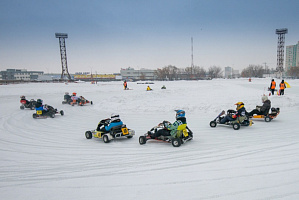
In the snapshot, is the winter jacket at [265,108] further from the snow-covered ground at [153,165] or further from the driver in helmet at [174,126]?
the driver in helmet at [174,126]

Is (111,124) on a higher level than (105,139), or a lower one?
higher

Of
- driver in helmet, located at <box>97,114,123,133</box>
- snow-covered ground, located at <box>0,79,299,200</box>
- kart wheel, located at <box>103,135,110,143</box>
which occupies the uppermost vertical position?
driver in helmet, located at <box>97,114,123,133</box>

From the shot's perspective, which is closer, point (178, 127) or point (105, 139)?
point (178, 127)

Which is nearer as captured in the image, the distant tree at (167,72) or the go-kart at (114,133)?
the go-kart at (114,133)

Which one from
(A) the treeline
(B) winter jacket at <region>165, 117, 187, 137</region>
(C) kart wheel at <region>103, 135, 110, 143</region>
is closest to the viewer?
(B) winter jacket at <region>165, 117, 187, 137</region>

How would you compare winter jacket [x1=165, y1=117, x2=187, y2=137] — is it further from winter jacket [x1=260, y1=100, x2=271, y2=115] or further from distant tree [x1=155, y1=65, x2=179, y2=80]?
distant tree [x1=155, y1=65, x2=179, y2=80]

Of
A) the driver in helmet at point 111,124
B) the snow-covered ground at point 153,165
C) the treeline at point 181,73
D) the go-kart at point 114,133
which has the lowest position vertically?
the snow-covered ground at point 153,165

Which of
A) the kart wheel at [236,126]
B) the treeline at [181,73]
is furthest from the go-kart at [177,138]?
the treeline at [181,73]

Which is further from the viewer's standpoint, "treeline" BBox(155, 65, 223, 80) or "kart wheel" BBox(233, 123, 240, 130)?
"treeline" BBox(155, 65, 223, 80)

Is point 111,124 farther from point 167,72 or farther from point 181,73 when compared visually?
point 181,73

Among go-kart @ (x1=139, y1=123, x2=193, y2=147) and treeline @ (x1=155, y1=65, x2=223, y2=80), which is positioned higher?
treeline @ (x1=155, y1=65, x2=223, y2=80)

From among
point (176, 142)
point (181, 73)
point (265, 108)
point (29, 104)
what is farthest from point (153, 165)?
point (181, 73)

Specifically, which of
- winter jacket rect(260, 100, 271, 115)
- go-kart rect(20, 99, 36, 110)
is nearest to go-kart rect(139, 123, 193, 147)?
winter jacket rect(260, 100, 271, 115)

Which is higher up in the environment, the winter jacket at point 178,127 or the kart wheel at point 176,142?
the winter jacket at point 178,127
